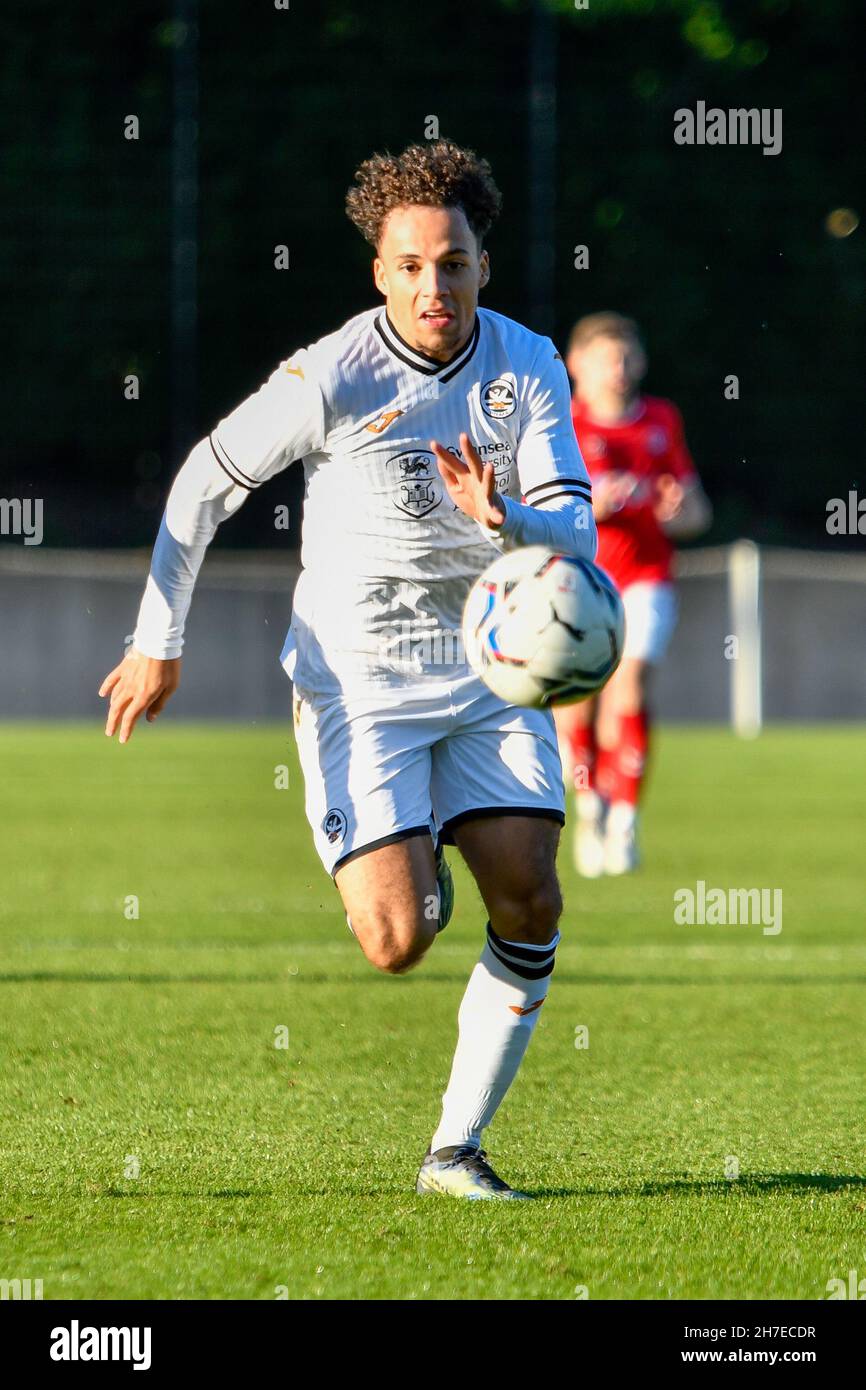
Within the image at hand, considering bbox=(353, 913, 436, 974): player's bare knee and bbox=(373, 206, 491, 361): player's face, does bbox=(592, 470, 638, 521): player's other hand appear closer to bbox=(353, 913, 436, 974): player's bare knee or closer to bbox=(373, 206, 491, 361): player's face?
bbox=(373, 206, 491, 361): player's face

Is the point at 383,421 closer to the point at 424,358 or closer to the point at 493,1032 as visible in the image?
the point at 424,358

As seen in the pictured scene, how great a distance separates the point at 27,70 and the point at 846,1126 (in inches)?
1012

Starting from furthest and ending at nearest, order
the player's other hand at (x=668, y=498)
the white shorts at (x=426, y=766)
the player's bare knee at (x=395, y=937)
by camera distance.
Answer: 1. the player's other hand at (x=668, y=498)
2. the white shorts at (x=426, y=766)
3. the player's bare knee at (x=395, y=937)

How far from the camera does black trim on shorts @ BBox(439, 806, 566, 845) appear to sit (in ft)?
14.7


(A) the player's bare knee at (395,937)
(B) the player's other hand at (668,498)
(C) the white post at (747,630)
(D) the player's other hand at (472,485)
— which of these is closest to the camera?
(D) the player's other hand at (472,485)

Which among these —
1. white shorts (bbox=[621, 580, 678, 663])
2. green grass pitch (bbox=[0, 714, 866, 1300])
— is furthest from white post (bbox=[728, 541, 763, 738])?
white shorts (bbox=[621, 580, 678, 663])

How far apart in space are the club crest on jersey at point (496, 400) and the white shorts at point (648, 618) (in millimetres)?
5950

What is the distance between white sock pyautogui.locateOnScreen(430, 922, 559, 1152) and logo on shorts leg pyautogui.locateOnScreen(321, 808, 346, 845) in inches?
15.3

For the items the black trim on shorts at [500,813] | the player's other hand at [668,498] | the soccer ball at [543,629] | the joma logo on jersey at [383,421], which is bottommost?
the black trim on shorts at [500,813]

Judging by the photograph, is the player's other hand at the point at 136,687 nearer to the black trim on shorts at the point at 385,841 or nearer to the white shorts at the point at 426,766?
the white shorts at the point at 426,766

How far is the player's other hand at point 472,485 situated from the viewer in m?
4.16

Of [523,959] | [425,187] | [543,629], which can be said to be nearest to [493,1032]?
[523,959]

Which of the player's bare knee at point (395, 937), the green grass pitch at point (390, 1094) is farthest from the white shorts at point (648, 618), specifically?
the player's bare knee at point (395, 937)
